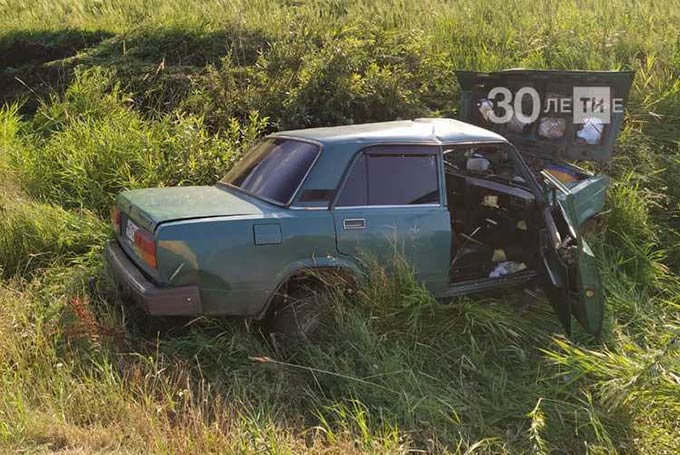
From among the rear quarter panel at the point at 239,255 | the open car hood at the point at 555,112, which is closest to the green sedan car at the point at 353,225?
the rear quarter panel at the point at 239,255

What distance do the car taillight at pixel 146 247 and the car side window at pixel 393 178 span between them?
3.77ft

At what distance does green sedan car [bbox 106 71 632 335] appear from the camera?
3.60 m

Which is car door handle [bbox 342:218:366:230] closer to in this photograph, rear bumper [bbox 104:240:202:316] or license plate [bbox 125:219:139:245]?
rear bumper [bbox 104:240:202:316]

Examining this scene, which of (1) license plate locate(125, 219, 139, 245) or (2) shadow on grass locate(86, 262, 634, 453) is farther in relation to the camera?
(1) license plate locate(125, 219, 139, 245)

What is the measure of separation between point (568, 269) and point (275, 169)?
199cm

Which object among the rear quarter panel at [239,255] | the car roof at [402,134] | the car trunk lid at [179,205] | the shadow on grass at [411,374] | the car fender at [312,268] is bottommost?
the shadow on grass at [411,374]

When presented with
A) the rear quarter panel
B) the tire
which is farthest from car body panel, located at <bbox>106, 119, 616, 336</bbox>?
the tire

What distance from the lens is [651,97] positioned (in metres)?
7.39

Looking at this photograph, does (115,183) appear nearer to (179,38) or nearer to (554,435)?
(179,38)

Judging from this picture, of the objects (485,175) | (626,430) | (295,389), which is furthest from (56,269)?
(626,430)

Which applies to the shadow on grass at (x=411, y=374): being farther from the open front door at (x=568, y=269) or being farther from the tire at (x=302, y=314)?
the open front door at (x=568, y=269)

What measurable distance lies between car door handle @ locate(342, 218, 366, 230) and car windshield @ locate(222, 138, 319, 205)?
37 cm

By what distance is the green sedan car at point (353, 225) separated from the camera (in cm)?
360

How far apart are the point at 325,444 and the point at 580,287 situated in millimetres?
1834
